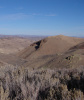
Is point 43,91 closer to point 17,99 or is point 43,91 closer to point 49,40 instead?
point 17,99

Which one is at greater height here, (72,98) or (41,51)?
(72,98)

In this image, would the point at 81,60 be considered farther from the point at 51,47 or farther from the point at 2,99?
the point at 51,47

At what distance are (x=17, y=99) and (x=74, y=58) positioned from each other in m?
9.44

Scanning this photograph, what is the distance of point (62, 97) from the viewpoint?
2.51 metres

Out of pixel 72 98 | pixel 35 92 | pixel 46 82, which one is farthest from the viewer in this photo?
pixel 46 82

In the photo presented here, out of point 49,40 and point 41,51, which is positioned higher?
point 49,40

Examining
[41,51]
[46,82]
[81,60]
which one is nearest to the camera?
[46,82]

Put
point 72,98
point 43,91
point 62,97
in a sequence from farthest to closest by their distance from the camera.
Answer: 1. point 43,91
2. point 62,97
3. point 72,98

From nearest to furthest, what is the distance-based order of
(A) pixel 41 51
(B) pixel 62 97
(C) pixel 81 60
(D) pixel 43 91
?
(B) pixel 62 97, (D) pixel 43 91, (C) pixel 81 60, (A) pixel 41 51

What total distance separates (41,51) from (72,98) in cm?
2420

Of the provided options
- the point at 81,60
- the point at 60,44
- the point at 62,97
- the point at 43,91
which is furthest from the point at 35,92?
the point at 60,44

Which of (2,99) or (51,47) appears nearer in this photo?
(2,99)

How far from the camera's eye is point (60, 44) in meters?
28.8

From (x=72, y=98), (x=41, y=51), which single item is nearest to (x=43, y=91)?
(x=72, y=98)
